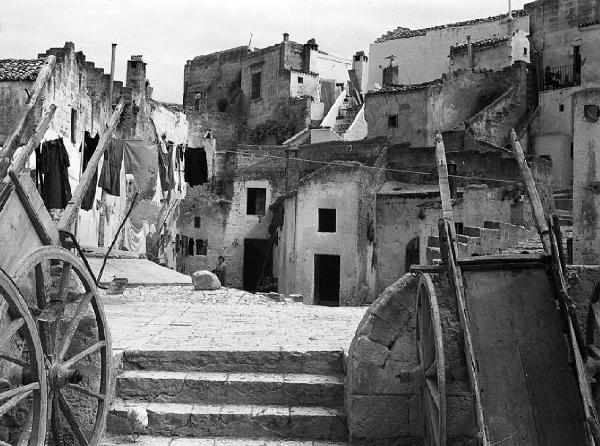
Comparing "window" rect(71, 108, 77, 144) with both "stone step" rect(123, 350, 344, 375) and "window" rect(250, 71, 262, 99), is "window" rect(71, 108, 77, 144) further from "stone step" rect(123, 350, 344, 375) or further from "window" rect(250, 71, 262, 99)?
"window" rect(250, 71, 262, 99)

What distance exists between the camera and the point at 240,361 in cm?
666

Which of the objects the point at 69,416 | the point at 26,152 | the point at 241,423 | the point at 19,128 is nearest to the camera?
the point at 26,152

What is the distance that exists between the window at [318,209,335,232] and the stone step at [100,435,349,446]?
22929 millimetres

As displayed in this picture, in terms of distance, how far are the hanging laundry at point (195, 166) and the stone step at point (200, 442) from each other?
15160 mm

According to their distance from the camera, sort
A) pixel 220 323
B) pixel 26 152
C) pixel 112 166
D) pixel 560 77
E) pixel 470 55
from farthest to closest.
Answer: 1. pixel 470 55
2. pixel 560 77
3. pixel 112 166
4. pixel 220 323
5. pixel 26 152

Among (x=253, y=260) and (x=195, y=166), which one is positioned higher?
(x=195, y=166)

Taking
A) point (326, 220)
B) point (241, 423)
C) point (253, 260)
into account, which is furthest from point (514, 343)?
point (253, 260)

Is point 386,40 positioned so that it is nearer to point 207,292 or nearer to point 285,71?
point 285,71

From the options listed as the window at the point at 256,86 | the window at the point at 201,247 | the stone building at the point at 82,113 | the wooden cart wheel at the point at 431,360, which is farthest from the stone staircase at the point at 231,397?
the window at the point at 256,86

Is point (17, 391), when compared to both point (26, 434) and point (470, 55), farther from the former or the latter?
point (470, 55)

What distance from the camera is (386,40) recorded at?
4656 centimetres

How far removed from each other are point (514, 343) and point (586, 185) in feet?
55.5

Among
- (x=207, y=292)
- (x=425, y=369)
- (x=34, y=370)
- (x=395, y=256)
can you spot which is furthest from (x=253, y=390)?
(x=395, y=256)

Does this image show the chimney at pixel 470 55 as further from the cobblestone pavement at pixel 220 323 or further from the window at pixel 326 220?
the cobblestone pavement at pixel 220 323
